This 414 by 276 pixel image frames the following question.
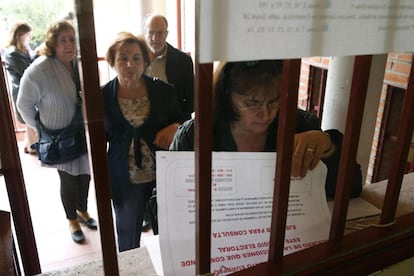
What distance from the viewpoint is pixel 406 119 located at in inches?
23.2

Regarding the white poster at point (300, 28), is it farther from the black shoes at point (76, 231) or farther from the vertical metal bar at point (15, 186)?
the black shoes at point (76, 231)

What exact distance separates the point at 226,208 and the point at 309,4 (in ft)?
1.07


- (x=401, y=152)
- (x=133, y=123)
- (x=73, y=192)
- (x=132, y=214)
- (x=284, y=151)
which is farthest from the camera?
(x=73, y=192)

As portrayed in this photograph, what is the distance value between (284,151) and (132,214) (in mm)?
1109

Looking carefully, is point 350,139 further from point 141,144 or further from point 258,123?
point 141,144

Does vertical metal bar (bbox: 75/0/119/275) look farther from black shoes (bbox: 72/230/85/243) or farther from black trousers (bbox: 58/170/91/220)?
black shoes (bbox: 72/230/85/243)

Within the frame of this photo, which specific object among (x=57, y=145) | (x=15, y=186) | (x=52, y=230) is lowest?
(x=52, y=230)

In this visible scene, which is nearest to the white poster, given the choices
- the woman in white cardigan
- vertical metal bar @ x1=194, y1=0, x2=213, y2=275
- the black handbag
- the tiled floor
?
vertical metal bar @ x1=194, y1=0, x2=213, y2=275

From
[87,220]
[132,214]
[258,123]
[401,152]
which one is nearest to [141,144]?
[132,214]

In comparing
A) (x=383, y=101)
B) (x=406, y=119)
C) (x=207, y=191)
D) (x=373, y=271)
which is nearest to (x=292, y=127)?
(x=207, y=191)

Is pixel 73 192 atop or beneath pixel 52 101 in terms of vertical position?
beneath

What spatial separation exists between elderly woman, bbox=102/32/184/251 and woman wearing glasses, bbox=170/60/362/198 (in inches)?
18.8

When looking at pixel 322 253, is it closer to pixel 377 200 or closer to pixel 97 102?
pixel 377 200

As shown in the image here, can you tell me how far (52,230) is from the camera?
225 centimetres
